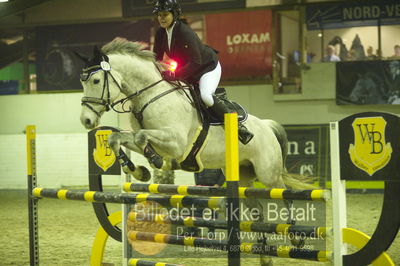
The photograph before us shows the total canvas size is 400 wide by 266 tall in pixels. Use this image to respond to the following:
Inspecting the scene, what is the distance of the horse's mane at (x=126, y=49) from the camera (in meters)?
4.48

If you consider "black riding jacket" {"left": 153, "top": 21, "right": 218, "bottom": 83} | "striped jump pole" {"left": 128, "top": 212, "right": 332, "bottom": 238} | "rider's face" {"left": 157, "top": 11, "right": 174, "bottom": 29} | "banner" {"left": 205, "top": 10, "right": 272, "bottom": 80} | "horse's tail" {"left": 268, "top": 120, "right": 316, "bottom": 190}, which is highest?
"banner" {"left": 205, "top": 10, "right": 272, "bottom": 80}

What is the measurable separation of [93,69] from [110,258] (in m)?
1.87

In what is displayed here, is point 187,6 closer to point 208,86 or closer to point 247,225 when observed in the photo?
point 208,86

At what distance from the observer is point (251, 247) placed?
375 cm

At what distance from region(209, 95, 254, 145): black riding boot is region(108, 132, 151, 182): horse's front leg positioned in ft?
2.48

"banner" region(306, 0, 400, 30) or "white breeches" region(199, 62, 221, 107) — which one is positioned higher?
"banner" region(306, 0, 400, 30)

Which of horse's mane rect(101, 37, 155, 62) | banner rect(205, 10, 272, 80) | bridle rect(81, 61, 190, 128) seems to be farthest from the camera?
banner rect(205, 10, 272, 80)

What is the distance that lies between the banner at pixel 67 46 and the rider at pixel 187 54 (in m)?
7.84

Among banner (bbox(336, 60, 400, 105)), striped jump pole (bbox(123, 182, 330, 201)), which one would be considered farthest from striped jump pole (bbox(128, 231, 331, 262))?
banner (bbox(336, 60, 400, 105))

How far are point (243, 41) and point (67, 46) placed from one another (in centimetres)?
368

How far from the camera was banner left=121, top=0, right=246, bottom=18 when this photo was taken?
1143 centimetres

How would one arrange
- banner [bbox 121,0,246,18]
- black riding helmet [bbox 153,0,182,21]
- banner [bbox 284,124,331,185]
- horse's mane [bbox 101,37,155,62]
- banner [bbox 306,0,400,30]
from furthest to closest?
1. banner [bbox 121,0,246,18]
2. banner [bbox 306,0,400,30]
3. banner [bbox 284,124,331,185]
4. horse's mane [bbox 101,37,155,62]
5. black riding helmet [bbox 153,0,182,21]

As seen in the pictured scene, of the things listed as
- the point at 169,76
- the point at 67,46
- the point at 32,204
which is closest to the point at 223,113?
the point at 169,76

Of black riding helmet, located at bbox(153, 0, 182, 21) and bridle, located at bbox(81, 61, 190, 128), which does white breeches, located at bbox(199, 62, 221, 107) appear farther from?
black riding helmet, located at bbox(153, 0, 182, 21)
